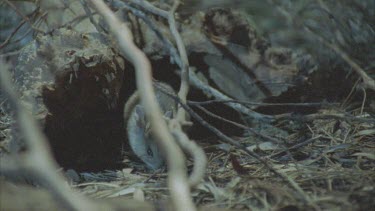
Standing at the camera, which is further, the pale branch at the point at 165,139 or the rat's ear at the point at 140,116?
the rat's ear at the point at 140,116

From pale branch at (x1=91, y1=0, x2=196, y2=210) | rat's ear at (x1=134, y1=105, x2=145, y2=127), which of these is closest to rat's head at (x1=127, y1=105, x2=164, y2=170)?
rat's ear at (x1=134, y1=105, x2=145, y2=127)

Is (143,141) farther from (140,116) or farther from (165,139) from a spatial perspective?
(165,139)

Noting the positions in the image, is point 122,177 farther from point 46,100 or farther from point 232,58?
point 232,58

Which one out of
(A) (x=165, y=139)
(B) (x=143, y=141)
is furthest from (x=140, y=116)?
(A) (x=165, y=139)

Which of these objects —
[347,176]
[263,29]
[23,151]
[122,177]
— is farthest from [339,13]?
[23,151]

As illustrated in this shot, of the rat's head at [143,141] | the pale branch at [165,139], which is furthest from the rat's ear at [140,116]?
the pale branch at [165,139]

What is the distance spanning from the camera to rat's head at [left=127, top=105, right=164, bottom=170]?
2543mm

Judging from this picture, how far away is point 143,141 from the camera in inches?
106

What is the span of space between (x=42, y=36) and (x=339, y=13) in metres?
2.37

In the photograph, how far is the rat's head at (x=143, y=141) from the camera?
8.34 feet

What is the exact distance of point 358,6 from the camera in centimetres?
344

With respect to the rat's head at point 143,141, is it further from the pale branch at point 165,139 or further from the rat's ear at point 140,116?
the pale branch at point 165,139

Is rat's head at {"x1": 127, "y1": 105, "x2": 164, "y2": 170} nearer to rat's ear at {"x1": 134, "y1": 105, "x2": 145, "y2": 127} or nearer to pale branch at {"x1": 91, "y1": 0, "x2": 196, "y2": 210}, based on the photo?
rat's ear at {"x1": 134, "y1": 105, "x2": 145, "y2": 127}

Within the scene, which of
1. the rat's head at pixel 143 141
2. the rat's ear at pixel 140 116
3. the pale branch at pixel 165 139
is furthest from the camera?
the rat's ear at pixel 140 116
